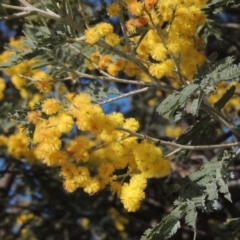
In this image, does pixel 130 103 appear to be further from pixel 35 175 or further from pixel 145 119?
pixel 35 175

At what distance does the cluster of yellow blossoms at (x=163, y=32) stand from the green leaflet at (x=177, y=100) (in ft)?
0.64

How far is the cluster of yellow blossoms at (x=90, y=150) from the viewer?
251cm

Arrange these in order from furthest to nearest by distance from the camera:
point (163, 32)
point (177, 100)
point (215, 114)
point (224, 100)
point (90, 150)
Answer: point (224, 100)
point (215, 114)
point (163, 32)
point (90, 150)
point (177, 100)

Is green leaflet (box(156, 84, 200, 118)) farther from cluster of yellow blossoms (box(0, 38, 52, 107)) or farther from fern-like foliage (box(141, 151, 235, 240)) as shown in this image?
cluster of yellow blossoms (box(0, 38, 52, 107))

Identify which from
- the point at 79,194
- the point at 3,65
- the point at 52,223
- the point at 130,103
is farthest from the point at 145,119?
the point at 3,65

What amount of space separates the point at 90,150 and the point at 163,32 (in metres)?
0.65

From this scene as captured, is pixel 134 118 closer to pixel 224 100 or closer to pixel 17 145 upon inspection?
pixel 224 100

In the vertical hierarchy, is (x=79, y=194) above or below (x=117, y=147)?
below

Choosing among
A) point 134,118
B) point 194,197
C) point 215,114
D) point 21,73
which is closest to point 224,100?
point 215,114

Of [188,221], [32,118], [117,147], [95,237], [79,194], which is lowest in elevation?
[95,237]

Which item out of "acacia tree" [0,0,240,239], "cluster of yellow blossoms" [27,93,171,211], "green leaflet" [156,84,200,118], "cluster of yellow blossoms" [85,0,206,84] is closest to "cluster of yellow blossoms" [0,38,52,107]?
"acacia tree" [0,0,240,239]

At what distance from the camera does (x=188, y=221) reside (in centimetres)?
247

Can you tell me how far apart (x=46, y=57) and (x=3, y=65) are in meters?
0.81

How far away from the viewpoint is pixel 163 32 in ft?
9.11
